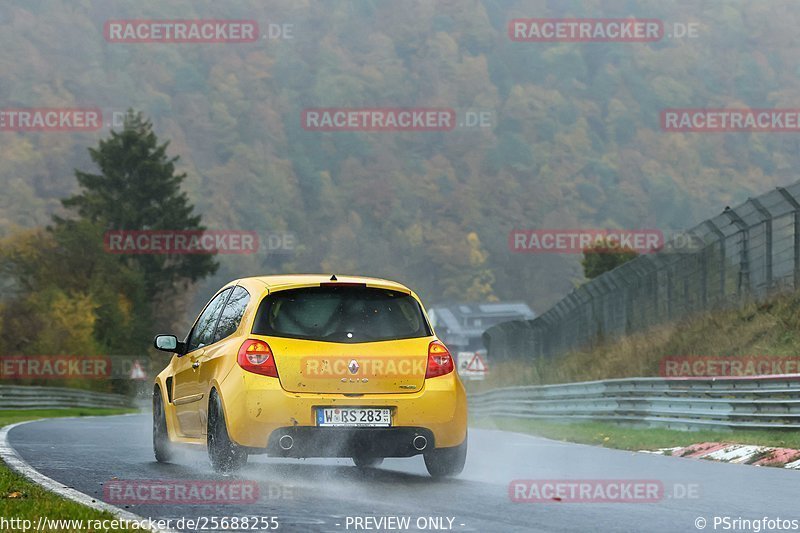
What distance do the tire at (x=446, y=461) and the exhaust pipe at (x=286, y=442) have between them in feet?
4.06

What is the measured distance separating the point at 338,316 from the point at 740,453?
6.27 m

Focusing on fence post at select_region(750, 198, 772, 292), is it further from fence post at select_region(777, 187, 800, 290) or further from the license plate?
the license plate

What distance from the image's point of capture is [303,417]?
10891mm

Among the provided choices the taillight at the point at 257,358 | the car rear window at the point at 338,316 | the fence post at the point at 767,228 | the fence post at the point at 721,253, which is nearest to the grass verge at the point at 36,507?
the taillight at the point at 257,358

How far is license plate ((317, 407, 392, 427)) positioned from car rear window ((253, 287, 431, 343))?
568mm

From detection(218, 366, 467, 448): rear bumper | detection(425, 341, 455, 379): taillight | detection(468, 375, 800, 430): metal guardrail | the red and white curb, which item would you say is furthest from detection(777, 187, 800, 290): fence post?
detection(218, 366, 467, 448): rear bumper

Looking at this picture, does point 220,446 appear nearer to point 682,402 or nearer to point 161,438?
point 161,438

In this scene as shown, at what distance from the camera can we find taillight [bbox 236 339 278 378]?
433 inches

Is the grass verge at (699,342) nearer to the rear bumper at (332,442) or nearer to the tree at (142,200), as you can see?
the rear bumper at (332,442)

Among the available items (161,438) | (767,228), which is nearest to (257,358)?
(161,438)

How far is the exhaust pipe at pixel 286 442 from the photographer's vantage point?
35.7 feet

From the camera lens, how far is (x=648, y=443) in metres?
19.1

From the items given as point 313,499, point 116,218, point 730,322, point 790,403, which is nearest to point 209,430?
point 313,499

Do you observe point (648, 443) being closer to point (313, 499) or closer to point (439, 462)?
point (439, 462)
